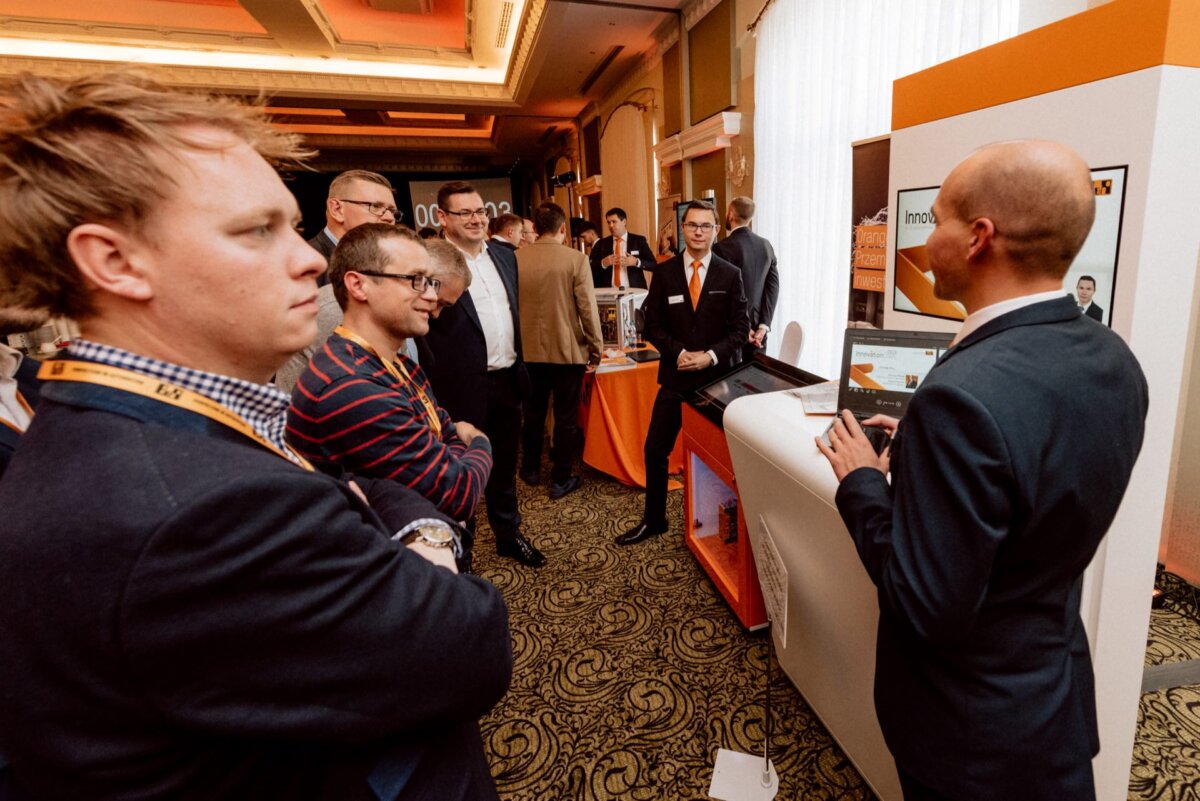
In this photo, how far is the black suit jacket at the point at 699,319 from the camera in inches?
118

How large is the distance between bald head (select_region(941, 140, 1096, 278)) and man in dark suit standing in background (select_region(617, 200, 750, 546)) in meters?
2.05

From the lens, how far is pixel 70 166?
55cm

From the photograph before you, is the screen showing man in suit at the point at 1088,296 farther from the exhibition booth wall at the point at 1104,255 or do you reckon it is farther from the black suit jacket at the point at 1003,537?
the black suit jacket at the point at 1003,537

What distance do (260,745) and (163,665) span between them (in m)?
0.19

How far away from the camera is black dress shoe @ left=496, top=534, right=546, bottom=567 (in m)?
3.00

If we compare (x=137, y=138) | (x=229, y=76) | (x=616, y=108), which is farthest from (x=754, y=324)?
(x=229, y=76)

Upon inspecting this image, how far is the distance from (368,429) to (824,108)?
4054mm

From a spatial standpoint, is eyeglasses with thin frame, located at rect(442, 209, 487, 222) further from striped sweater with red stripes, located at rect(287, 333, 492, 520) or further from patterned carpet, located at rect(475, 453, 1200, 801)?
patterned carpet, located at rect(475, 453, 1200, 801)

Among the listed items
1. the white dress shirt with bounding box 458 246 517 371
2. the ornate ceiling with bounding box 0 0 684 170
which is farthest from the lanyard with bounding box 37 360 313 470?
the ornate ceiling with bounding box 0 0 684 170

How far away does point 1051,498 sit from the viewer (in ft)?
2.74

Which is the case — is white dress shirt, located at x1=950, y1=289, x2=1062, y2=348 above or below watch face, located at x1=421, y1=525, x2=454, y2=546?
above

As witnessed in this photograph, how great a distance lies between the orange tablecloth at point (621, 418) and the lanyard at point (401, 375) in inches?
85.2

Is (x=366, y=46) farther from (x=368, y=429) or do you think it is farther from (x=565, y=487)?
(x=368, y=429)

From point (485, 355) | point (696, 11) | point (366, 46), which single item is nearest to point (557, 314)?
point (485, 355)
